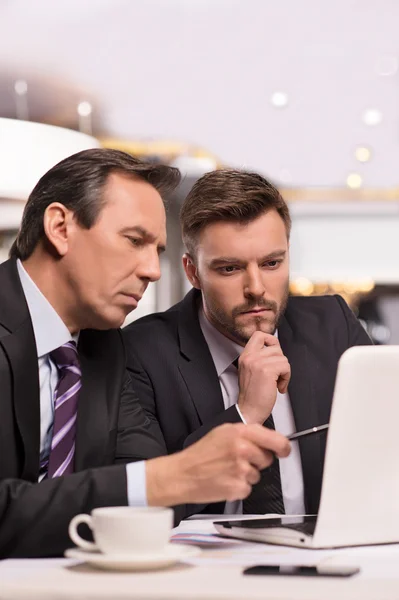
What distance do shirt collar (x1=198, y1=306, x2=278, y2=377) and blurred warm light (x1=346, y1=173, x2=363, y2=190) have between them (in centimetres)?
652

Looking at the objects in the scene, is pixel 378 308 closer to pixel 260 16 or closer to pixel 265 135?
pixel 265 135

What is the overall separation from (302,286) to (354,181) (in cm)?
178

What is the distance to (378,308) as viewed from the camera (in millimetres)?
10742

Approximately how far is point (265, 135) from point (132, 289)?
591cm

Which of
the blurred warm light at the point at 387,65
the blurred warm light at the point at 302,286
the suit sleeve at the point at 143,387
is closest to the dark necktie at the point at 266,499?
the suit sleeve at the point at 143,387

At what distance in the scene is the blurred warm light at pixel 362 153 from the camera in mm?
7895

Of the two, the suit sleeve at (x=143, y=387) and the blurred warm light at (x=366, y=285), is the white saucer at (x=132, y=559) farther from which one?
the blurred warm light at (x=366, y=285)

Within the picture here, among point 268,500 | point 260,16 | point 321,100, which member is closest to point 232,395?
point 268,500

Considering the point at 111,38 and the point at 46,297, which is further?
the point at 111,38

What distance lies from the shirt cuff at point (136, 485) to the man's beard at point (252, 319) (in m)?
0.92

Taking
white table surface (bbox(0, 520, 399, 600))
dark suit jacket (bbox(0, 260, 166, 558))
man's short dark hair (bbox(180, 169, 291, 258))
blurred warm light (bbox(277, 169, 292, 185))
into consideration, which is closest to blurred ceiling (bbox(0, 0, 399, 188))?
blurred warm light (bbox(277, 169, 292, 185))

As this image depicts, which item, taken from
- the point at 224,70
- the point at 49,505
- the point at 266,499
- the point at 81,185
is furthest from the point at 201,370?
the point at 224,70

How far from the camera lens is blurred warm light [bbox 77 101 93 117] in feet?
22.3

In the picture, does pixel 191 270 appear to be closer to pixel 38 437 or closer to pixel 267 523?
pixel 38 437
